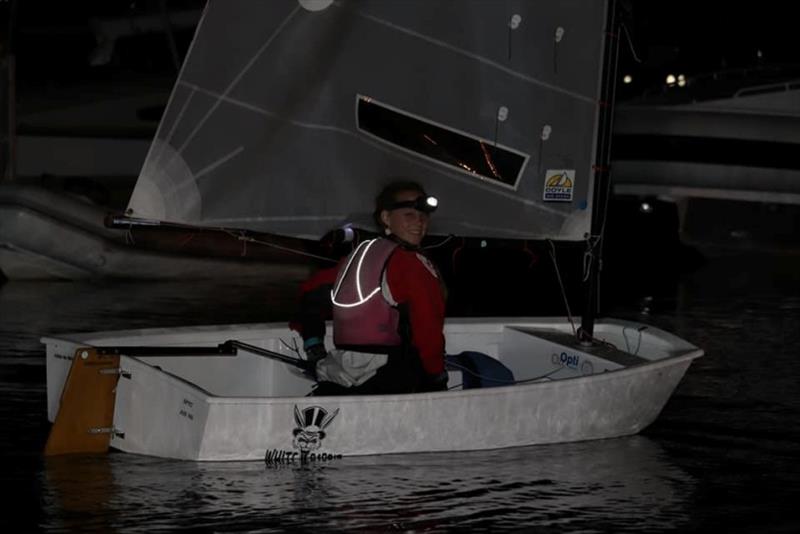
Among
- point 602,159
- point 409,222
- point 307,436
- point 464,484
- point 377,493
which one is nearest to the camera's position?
point 377,493

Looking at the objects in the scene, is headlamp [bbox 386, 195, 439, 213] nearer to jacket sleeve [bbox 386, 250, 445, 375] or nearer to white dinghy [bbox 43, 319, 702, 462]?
jacket sleeve [bbox 386, 250, 445, 375]

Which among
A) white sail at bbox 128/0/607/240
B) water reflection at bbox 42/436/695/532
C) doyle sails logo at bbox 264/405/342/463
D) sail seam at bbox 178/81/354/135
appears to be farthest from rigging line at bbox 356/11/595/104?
doyle sails logo at bbox 264/405/342/463

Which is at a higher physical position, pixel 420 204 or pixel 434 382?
pixel 420 204

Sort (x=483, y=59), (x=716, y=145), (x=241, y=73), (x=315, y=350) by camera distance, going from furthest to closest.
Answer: (x=716, y=145)
(x=483, y=59)
(x=241, y=73)
(x=315, y=350)

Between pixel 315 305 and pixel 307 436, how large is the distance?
0.98m

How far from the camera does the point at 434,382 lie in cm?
853

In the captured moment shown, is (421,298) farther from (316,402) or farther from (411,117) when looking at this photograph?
(411,117)

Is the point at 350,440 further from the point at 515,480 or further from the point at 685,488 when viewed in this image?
the point at 685,488

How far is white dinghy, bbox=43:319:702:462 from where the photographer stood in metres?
7.94

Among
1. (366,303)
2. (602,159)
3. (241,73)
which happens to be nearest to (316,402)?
(366,303)

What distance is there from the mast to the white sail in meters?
0.05

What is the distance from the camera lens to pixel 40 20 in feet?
115

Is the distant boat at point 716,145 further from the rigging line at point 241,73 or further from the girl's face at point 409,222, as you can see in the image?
the girl's face at point 409,222

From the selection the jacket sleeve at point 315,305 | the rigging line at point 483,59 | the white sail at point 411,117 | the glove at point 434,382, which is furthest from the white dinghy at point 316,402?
the rigging line at point 483,59
